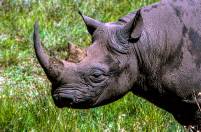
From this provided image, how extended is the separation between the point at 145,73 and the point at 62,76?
0.72 metres

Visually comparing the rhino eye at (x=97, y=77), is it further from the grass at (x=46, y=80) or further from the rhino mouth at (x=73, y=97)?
the grass at (x=46, y=80)

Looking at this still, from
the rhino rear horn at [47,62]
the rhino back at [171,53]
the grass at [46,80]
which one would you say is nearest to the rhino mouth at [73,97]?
the rhino rear horn at [47,62]

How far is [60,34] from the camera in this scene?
11367 millimetres

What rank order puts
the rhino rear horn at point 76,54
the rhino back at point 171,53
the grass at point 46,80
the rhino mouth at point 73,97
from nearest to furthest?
the rhino mouth at point 73,97 → the rhino rear horn at point 76,54 → the rhino back at point 171,53 → the grass at point 46,80

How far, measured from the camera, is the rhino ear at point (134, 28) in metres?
6.11

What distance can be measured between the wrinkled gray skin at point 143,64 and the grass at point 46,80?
1.22 m

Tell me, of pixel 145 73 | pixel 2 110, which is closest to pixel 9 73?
pixel 2 110

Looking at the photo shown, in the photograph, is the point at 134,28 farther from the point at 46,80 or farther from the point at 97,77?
the point at 46,80

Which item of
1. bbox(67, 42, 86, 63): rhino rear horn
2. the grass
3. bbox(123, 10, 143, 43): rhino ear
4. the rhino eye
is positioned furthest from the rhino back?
the grass

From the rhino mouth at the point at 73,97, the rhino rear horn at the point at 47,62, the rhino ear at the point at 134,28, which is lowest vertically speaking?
the rhino mouth at the point at 73,97

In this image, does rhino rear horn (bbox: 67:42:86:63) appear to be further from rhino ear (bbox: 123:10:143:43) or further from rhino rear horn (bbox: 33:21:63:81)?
rhino ear (bbox: 123:10:143:43)

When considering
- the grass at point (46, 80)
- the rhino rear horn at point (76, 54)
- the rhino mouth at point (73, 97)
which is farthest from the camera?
the grass at point (46, 80)

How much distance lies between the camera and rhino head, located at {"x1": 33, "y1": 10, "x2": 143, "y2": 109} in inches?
236

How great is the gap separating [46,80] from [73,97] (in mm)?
3539
